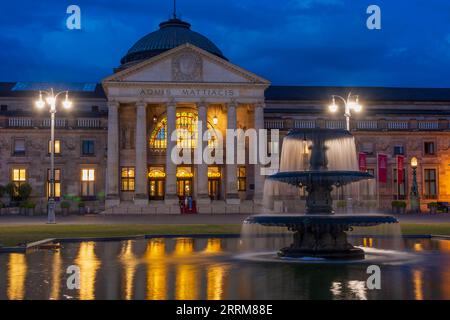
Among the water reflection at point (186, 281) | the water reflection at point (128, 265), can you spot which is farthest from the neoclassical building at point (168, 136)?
the water reflection at point (186, 281)

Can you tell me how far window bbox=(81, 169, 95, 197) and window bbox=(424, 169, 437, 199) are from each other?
3872cm

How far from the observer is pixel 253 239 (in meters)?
29.8

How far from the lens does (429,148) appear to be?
78.0 metres

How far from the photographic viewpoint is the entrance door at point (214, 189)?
74375 mm

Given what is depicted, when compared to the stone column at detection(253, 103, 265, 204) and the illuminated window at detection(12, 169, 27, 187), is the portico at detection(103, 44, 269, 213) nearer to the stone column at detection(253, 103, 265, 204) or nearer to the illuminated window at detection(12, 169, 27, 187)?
the stone column at detection(253, 103, 265, 204)

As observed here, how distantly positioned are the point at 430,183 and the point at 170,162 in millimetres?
31292

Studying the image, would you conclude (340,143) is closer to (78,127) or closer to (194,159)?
(194,159)

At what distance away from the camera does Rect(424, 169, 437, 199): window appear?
76875 mm

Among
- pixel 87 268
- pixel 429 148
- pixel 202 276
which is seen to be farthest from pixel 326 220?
pixel 429 148

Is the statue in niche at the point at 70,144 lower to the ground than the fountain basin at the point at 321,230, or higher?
higher

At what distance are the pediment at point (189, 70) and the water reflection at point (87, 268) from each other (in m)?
42.8

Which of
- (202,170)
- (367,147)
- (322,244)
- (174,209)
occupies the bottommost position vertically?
(174,209)

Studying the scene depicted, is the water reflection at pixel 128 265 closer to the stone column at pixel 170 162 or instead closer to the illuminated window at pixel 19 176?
the stone column at pixel 170 162

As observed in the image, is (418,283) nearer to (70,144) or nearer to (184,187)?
(184,187)
